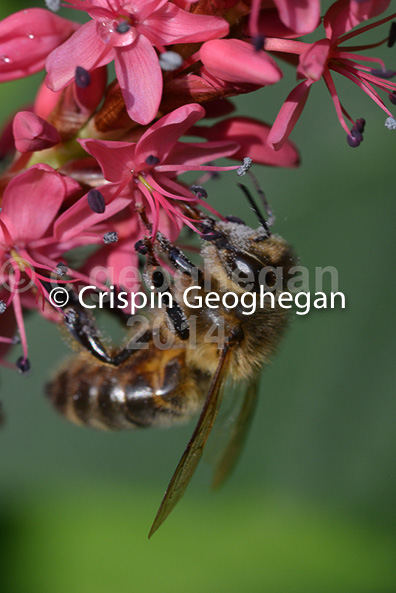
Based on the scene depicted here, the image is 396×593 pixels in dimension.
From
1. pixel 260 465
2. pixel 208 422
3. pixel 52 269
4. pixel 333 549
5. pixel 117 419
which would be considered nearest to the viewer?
pixel 208 422

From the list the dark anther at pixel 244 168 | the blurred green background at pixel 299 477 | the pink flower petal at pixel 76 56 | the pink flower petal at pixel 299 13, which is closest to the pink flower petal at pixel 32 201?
the pink flower petal at pixel 76 56

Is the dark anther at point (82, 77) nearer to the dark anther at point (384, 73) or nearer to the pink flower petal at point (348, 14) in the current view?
the pink flower petal at point (348, 14)

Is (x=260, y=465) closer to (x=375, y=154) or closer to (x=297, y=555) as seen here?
(x=297, y=555)

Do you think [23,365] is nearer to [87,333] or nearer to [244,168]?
[87,333]

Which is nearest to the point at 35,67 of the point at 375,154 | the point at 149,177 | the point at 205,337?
the point at 149,177

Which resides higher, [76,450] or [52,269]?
[52,269]

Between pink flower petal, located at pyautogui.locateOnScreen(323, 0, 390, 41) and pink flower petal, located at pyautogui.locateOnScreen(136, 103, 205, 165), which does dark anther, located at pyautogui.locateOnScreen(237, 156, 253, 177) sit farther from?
pink flower petal, located at pyautogui.locateOnScreen(323, 0, 390, 41)
